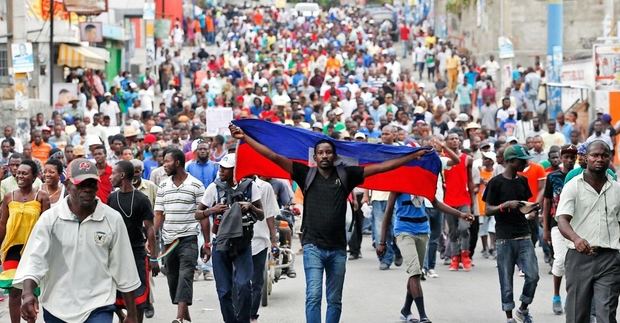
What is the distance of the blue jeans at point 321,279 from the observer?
1105cm

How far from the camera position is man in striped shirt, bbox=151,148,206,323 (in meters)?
12.7

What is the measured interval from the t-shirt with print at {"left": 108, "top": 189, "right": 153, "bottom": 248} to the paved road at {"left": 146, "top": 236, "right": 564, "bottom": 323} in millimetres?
2181

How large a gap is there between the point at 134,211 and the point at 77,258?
3325mm

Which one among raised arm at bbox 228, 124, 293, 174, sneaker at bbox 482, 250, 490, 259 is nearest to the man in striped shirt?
raised arm at bbox 228, 124, 293, 174

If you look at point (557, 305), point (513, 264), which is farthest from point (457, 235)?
point (513, 264)

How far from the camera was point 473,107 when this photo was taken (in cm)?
3897

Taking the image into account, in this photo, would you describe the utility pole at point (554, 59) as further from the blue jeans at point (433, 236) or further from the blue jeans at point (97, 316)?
the blue jeans at point (97, 316)

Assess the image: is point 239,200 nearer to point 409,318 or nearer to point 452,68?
point 409,318

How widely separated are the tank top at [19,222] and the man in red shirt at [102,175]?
0.57 metres

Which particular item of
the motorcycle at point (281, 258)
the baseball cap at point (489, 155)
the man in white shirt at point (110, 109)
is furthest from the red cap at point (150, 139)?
the man in white shirt at point (110, 109)

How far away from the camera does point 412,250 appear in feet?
43.9

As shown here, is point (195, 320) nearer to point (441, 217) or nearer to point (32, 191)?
point (32, 191)

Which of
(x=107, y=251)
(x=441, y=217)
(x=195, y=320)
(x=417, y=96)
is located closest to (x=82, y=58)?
(x=417, y=96)

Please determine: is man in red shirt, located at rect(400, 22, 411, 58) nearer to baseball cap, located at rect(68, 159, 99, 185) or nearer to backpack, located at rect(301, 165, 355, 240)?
backpack, located at rect(301, 165, 355, 240)
